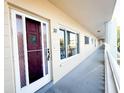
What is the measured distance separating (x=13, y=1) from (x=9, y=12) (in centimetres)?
22

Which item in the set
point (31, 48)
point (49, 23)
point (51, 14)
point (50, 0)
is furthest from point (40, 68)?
point (50, 0)

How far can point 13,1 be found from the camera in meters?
2.15

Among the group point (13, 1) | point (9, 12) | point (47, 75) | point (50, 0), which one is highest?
point (50, 0)

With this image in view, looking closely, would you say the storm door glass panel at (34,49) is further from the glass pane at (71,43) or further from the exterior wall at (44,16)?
the glass pane at (71,43)

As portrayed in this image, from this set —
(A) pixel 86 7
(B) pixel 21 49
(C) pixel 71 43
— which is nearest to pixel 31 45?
(B) pixel 21 49

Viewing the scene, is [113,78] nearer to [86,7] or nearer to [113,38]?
[86,7]

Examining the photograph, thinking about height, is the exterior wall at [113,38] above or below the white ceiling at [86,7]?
below

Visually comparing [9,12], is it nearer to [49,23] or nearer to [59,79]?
[49,23]

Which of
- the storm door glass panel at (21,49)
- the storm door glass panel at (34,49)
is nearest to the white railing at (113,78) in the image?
the storm door glass panel at (21,49)

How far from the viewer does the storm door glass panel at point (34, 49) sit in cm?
281

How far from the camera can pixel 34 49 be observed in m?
3.01

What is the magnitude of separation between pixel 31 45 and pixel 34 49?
164 mm

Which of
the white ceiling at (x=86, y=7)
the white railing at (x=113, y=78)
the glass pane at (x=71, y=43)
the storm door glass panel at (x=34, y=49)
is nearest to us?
the white railing at (x=113, y=78)

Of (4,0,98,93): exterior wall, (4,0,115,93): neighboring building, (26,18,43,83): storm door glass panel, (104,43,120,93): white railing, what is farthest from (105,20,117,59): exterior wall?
(104,43,120,93): white railing
